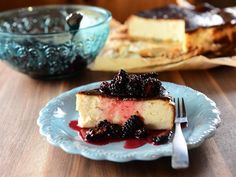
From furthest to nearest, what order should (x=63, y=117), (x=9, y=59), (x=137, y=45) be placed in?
(x=137, y=45), (x=9, y=59), (x=63, y=117)

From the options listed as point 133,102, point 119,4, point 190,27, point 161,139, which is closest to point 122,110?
point 133,102

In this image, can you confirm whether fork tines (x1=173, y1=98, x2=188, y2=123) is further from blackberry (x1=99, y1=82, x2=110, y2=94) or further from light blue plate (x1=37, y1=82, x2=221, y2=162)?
blackberry (x1=99, y1=82, x2=110, y2=94)

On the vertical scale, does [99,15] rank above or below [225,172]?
below

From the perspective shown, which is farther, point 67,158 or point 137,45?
point 137,45

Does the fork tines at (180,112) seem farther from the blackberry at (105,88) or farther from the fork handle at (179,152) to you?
the blackberry at (105,88)

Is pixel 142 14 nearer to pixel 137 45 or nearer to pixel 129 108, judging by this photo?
pixel 137 45

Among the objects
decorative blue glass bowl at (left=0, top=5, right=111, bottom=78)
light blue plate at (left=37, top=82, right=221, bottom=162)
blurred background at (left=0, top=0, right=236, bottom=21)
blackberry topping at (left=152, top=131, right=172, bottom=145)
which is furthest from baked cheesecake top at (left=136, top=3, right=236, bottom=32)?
blackberry topping at (left=152, top=131, right=172, bottom=145)

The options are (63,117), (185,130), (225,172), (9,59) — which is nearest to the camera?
(225,172)

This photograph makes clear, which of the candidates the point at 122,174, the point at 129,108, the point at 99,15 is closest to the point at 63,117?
the point at 129,108
